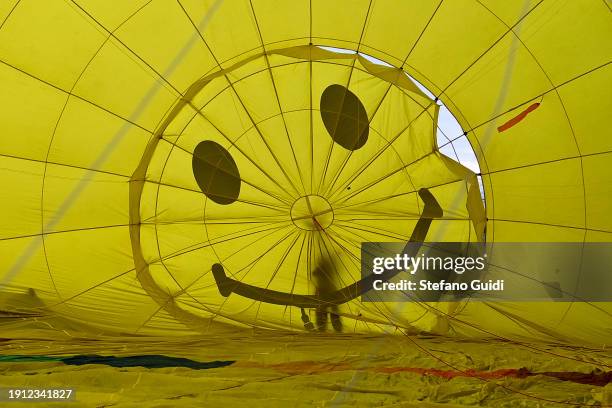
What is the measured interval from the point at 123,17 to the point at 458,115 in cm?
169

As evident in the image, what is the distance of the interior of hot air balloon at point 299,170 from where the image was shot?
3.21 m

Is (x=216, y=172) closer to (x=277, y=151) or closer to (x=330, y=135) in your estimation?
(x=277, y=151)

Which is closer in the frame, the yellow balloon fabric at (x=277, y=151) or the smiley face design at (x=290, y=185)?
the yellow balloon fabric at (x=277, y=151)

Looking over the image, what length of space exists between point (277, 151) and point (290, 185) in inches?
7.8

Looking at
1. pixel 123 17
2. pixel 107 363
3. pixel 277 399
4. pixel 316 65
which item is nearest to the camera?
pixel 277 399

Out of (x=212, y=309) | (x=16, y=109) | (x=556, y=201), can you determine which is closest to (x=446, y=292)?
(x=556, y=201)

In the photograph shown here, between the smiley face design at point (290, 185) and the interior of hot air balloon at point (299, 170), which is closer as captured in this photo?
the interior of hot air balloon at point (299, 170)

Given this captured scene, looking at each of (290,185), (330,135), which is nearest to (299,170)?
(290,185)

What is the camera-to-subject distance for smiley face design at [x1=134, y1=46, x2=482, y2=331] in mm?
3404

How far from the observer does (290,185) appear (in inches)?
133

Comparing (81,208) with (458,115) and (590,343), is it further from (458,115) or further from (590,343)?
(590,343)

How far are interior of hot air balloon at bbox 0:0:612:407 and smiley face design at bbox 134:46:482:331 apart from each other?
1 centimetres

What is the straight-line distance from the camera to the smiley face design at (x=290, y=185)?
340cm

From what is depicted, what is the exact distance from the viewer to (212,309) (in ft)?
11.2
